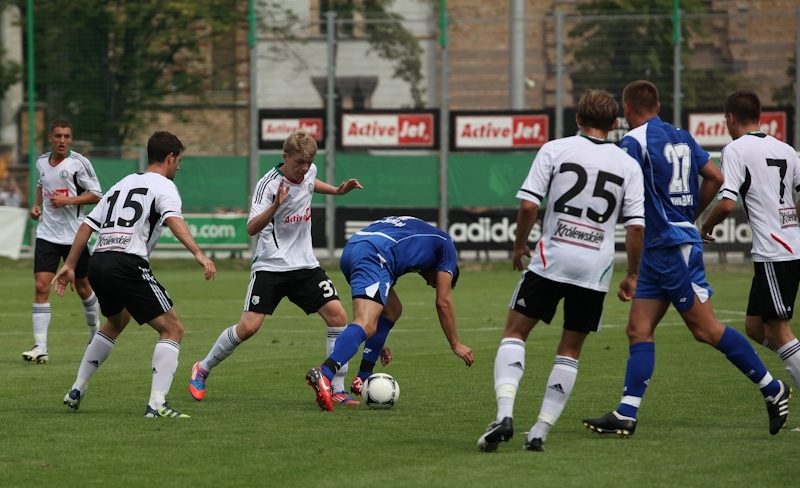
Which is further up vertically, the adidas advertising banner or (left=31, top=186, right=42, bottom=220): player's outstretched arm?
(left=31, top=186, right=42, bottom=220): player's outstretched arm

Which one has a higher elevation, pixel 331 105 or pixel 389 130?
pixel 331 105

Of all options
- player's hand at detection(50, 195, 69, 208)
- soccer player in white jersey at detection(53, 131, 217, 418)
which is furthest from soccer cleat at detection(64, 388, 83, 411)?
player's hand at detection(50, 195, 69, 208)

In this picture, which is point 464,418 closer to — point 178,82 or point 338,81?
point 338,81

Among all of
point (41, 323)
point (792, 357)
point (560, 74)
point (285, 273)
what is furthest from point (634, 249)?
point (560, 74)

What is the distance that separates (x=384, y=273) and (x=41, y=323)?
4.96 meters

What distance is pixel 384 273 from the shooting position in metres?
8.37

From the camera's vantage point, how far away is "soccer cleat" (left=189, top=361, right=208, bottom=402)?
28.8 ft

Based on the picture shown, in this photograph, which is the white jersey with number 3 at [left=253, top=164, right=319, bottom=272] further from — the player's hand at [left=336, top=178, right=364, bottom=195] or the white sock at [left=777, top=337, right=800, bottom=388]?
the white sock at [left=777, top=337, right=800, bottom=388]

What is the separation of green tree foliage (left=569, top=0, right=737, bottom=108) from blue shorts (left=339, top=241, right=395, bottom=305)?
1783cm

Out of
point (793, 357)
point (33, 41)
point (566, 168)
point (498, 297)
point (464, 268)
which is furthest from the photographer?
point (33, 41)

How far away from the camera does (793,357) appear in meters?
7.86

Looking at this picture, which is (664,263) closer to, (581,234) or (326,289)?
(581,234)

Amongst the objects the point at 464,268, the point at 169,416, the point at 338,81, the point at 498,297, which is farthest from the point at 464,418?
the point at 338,81

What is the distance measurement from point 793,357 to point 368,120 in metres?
19.0
